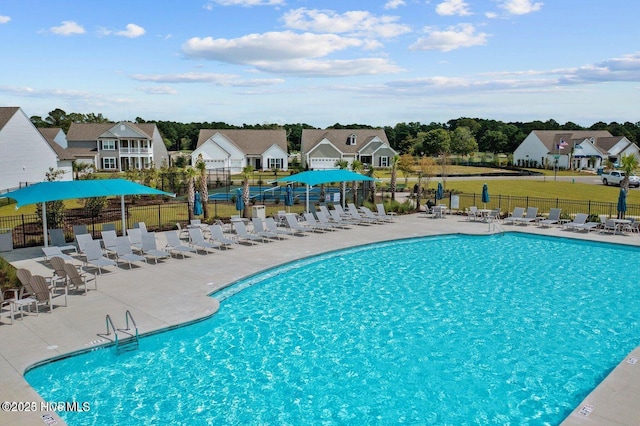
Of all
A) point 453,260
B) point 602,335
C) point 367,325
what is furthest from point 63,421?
point 453,260

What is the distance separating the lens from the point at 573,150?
7638 centimetres

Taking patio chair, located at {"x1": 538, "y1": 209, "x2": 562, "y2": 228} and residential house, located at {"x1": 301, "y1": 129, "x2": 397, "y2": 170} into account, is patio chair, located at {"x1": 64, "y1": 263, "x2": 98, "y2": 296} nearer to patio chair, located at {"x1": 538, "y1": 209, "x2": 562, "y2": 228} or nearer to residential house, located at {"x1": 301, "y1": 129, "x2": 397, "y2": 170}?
patio chair, located at {"x1": 538, "y1": 209, "x2": 562, "y2": 228}

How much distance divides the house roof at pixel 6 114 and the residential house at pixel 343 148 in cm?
3620

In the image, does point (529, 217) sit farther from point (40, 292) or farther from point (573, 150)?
point (573, 150)

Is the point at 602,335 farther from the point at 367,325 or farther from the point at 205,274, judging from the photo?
the point at 205,274

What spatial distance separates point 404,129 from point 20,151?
93.6 m

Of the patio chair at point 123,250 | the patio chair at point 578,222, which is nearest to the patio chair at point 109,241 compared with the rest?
the patio chair at point 123,250

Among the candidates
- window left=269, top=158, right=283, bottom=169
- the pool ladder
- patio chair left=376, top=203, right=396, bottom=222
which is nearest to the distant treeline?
window left=269, top=158, right=283, bottom=169

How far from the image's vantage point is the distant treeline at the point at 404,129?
10062cm

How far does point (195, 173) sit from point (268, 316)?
13361 mm

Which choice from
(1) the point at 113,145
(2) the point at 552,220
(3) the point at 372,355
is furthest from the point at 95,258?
(1) the point at 113,145

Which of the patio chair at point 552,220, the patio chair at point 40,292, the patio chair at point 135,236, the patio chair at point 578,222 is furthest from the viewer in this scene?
the patio chair at point 552,220

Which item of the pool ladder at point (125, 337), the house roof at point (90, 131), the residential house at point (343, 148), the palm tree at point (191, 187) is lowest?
the pool ladder at point (125, 337)

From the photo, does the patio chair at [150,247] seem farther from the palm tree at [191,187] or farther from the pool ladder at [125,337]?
the palm tree at [191,187]
